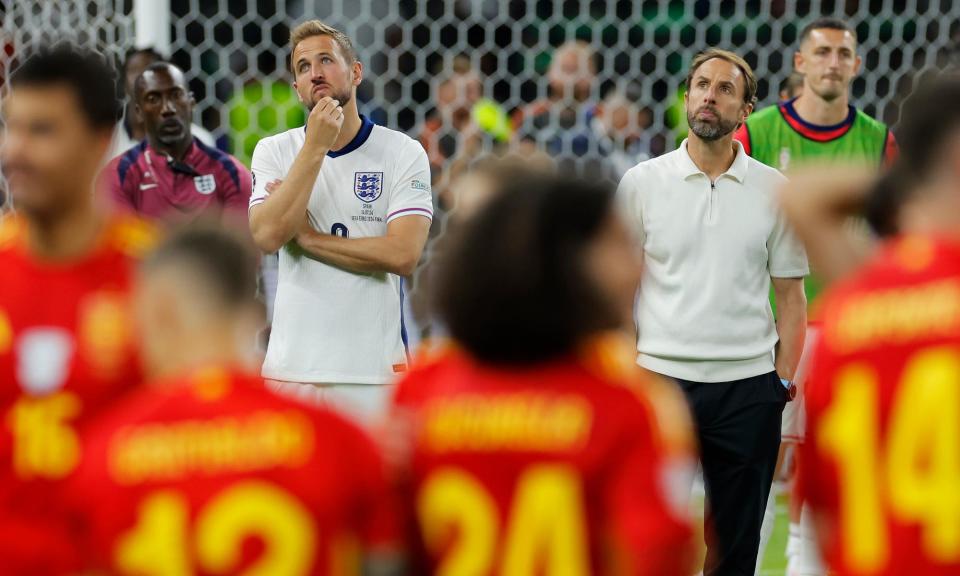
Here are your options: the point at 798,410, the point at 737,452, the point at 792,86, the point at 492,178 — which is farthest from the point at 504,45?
the point at 492,178

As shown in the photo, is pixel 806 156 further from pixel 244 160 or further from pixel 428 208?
pixel 244 160

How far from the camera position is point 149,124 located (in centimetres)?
493

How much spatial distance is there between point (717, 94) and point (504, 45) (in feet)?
11.4

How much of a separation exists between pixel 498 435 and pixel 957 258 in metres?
0.67

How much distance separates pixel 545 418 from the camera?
1.88 m

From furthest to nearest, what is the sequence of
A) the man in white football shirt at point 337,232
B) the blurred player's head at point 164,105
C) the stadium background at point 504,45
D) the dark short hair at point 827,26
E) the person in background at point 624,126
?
the person in background at point 624,126 < the stadium background at point 504,45 < the dark short hair at point 827,26 < the blurred player's head at point 164,105 < the man in white football shirt at point 337,232


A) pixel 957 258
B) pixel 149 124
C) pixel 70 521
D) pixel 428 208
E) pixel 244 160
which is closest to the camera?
pixel 957 258

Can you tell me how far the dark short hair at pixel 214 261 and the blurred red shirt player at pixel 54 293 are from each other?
42 centimetres

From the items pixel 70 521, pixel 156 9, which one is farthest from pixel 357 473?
pixel 156 9

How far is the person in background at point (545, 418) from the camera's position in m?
1.86

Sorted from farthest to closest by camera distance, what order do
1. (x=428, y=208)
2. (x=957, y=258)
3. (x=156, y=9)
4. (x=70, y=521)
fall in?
1. (x=156, y=9)
2. (x=428, y=208)
3. (x=70, y=521)
4. (x=957, y=258)

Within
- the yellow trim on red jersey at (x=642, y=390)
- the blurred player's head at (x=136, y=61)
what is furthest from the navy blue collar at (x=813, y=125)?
the yellow trim on red jersey at (x=642, y=390)

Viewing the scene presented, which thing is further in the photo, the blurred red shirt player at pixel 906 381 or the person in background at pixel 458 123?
the person in background at pixel 458 123

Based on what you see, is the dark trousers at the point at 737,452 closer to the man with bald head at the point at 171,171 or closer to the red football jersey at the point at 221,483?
the man with bald head at the point at 171,171
